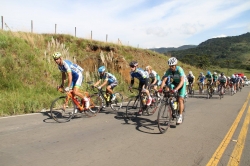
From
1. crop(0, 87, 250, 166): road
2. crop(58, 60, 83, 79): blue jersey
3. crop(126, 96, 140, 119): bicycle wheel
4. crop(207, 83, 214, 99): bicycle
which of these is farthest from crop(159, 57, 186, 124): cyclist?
crop(207, 83, 214, 99): bicycle

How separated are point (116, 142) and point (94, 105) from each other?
9.86ft

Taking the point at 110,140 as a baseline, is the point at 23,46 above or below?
above

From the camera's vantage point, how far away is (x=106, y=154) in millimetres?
4430

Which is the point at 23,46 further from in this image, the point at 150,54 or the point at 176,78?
the point at 150,54

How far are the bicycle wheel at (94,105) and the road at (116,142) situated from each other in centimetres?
48

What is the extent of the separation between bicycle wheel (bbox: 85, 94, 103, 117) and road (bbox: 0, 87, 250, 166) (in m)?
0.48

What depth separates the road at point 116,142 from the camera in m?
4.18

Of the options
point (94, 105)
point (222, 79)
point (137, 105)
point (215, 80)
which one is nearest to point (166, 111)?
point (137, 105)

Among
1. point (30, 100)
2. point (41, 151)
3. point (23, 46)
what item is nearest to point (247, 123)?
point (41, 151)

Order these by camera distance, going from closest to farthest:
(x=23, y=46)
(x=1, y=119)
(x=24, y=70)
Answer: (x=1, y=119)
(x=24, y=70)
(x=23, y=46)

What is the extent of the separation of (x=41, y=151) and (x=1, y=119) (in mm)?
3127

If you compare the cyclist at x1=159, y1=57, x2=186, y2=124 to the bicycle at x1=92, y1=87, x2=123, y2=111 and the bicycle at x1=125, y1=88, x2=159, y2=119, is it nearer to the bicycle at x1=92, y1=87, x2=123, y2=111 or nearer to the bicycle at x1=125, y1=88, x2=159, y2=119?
the bicycle at x1=125, y1=88, x2=159, y2=119

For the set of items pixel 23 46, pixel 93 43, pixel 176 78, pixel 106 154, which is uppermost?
pixel 93 43

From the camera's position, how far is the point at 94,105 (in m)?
7.97
